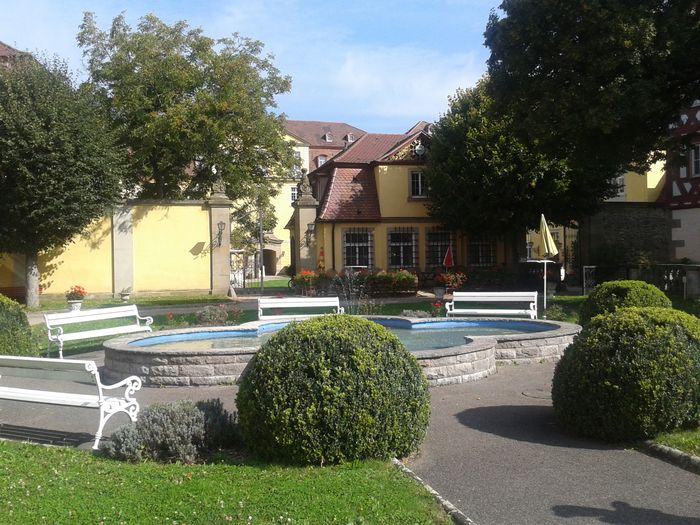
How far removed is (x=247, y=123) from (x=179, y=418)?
26.5 metres

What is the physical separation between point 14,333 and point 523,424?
7.88 m

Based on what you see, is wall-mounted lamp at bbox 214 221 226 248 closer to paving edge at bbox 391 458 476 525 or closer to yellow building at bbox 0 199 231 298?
yellow building at bbox 0 199 231 298

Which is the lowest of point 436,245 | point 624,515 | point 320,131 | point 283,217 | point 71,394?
point 624,515

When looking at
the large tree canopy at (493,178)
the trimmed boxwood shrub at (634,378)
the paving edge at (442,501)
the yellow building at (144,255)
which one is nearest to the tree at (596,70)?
the large tree canopy at (493,178)

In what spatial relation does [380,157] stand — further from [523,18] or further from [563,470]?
[563,470]

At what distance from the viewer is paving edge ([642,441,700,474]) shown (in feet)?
19.3

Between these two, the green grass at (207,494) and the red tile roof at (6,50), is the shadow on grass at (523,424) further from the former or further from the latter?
the red tile roof at (6,50)

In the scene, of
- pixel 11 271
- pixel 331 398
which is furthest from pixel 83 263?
pixel 331 398

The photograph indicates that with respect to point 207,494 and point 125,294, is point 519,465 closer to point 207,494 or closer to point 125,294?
point 207,494

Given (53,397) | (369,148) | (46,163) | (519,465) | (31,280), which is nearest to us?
(519,465)

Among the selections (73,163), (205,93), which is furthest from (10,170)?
(205,93)

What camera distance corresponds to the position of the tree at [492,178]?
2903cm

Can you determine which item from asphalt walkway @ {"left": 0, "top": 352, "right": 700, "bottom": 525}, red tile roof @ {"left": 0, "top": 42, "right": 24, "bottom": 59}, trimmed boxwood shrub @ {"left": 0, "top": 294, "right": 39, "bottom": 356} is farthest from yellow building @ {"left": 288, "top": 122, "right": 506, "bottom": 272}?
asphalt walkway @ {"left": 0, "top": 352, "right": 700, "bottom": 525}

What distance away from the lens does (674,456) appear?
6094 millimetres
